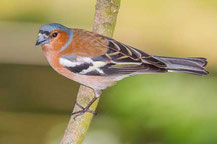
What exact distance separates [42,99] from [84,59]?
1900mm

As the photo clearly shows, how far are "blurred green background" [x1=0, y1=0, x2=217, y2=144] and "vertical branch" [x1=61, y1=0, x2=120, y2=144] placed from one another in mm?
285

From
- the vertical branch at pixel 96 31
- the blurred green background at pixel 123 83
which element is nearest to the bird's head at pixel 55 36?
the vertical branch at pixel 96 31

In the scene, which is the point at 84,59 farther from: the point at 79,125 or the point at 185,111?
the point at 185,111

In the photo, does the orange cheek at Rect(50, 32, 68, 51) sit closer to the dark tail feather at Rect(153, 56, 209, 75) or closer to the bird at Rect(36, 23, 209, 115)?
the bird at Rect(36, 23, 209, 115)

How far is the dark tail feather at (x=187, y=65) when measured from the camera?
2039 mm

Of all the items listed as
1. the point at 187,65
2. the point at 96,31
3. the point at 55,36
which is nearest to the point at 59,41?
the point at 55,36

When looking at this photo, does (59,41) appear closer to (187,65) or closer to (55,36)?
(55,36)

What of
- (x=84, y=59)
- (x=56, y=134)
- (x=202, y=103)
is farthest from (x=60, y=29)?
(x=56, y=134)

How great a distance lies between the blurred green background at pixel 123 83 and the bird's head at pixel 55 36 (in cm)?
57

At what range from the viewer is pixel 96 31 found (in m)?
2.42

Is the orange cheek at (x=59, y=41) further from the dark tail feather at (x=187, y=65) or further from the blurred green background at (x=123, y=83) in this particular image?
the blurred green background at (x=123, y=83)

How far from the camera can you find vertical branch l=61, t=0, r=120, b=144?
2.22 m

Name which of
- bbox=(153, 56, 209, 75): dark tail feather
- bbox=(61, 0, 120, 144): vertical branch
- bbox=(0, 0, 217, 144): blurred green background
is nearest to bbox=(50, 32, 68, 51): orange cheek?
bbox=(61, 0, 120, 144): vertical branch

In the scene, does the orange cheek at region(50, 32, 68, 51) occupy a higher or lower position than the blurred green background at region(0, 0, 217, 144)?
higher
